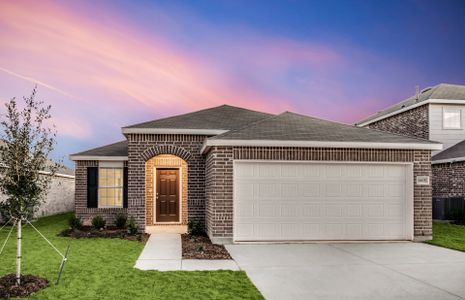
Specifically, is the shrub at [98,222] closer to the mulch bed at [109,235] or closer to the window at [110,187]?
the mulch bed at [109,235]

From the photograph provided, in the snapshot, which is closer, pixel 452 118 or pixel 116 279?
pixel 116 279

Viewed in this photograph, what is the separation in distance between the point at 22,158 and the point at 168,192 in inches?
388

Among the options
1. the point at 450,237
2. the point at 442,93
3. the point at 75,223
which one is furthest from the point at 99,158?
the point at 442,93

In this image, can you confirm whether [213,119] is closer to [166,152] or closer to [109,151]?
[166,152]

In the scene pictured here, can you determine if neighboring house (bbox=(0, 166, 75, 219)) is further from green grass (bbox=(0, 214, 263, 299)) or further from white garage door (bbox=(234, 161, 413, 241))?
white garage door (bbox=(234, 161, 413, 241))

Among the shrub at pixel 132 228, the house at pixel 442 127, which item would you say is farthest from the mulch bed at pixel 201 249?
the house at pixel 442 127

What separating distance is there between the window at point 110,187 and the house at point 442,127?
1458 cm

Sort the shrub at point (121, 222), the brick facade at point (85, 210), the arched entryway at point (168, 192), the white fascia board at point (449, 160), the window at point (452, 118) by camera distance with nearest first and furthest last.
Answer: the shrub at point (121, 222) → the brick facade at point (85, 210) → the arched entryway at point (168, 192) → the white fascia board at point (449, 160) → the window at point (452, 118)

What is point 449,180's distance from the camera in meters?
19.0

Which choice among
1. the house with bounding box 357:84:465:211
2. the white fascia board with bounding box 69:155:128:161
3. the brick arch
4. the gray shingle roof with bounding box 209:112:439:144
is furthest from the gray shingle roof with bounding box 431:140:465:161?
the white fascia board with bounding box 69:155:128:161

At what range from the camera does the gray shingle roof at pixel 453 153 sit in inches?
740

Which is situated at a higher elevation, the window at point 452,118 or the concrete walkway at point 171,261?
the window at point 452,118

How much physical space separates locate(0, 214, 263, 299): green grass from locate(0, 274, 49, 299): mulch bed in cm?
16

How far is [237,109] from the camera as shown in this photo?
57.6ft
